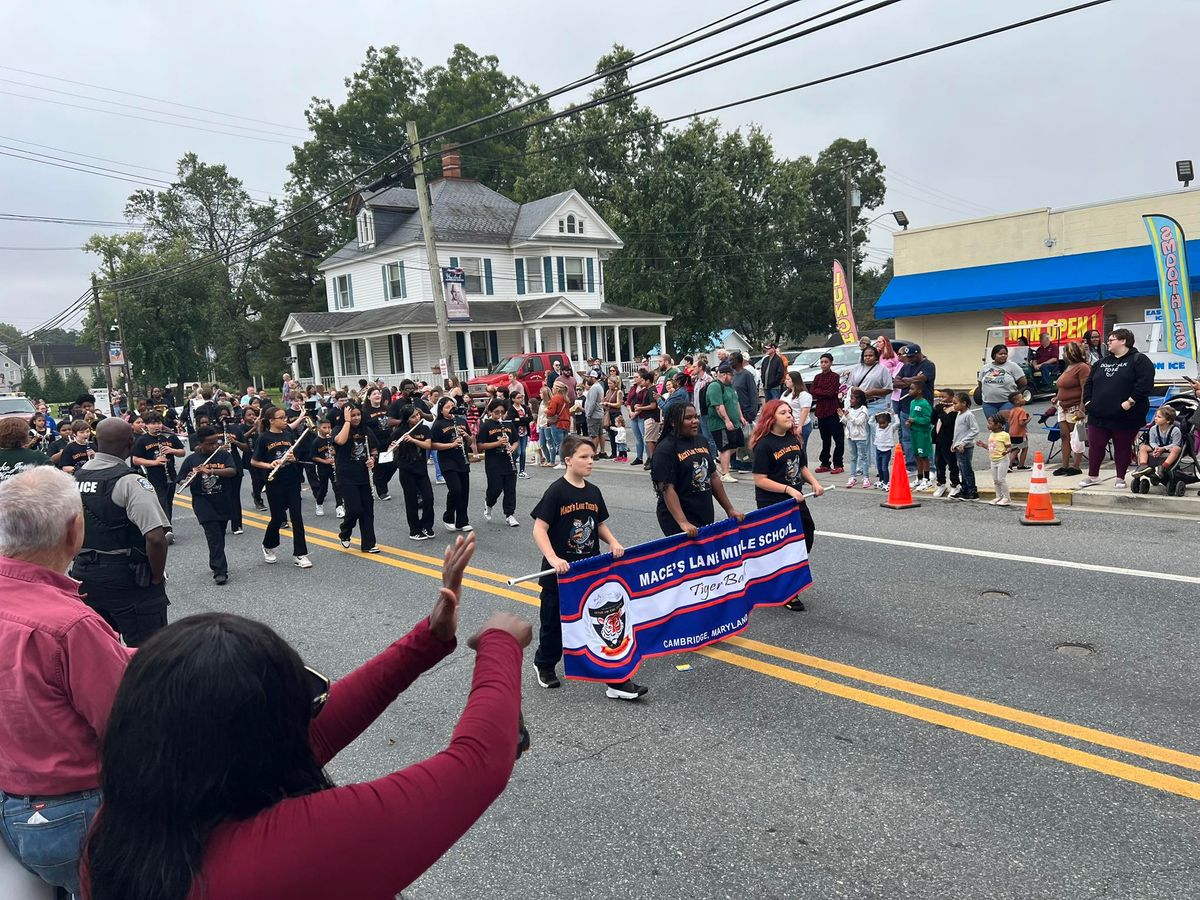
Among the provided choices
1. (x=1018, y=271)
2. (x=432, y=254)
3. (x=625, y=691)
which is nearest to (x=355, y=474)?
(x=625, y=691)

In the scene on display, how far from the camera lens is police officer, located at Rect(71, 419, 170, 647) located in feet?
15.3

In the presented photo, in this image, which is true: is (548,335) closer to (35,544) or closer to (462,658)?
(462,658)

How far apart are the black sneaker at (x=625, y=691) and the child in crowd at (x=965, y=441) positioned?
23.1 ft

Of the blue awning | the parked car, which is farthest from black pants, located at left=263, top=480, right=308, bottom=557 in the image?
the blue awning

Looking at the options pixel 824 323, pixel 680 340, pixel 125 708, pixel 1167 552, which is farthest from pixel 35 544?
pixel 824 323

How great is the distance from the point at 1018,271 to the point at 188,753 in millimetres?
28453

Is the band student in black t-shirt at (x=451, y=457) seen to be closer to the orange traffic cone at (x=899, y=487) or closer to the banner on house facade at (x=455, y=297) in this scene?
the orange traffic cone at (x=899, y=487)

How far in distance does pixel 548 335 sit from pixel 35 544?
38.1 metres

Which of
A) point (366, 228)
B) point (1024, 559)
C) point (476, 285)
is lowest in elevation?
point (1024, 559)

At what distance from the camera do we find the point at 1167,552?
752 centimetres

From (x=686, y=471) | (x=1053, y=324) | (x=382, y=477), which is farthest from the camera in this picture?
(x=1053, y=324)

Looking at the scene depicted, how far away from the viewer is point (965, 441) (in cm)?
1044

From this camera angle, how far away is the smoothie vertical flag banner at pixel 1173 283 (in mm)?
11727

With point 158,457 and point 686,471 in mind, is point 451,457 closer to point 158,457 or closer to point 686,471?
point 158,457
